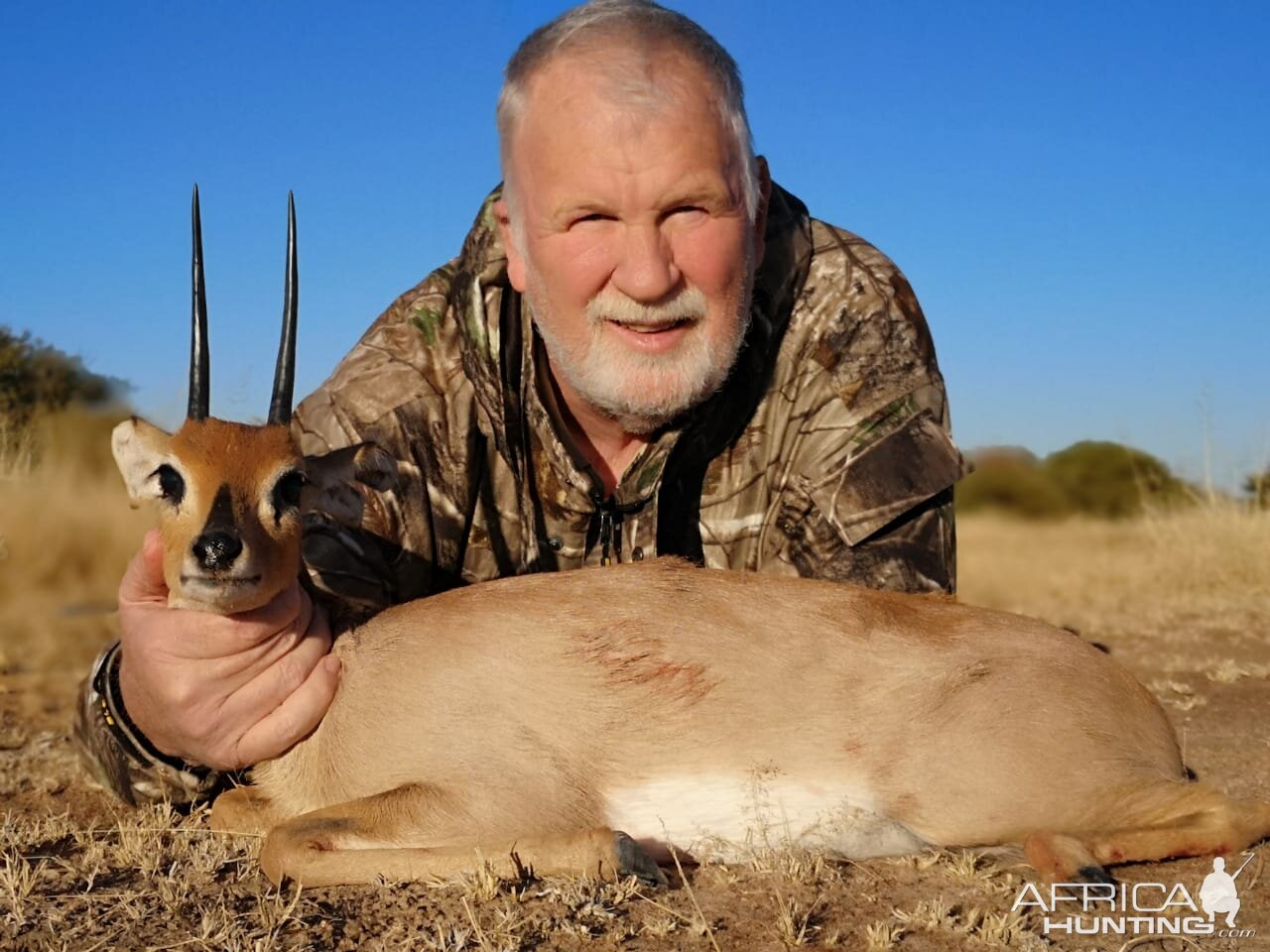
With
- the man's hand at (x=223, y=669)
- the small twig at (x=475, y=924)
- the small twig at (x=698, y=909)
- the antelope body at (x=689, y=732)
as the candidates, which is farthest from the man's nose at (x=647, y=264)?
the small twig at (x=475, y=924)

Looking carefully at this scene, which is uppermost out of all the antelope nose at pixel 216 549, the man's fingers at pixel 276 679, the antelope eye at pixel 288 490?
the antelope eye at pixel 288 490

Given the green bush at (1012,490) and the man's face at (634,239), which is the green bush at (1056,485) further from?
the man's face at (634,239)

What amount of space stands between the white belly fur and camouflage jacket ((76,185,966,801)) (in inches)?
63.7

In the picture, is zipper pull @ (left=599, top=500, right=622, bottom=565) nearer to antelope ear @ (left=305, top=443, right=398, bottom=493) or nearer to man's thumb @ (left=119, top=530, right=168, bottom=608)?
antelope ear @ (left=305, top=443, right=398, bottom=493)

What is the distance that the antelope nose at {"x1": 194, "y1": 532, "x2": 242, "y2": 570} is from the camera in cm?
420

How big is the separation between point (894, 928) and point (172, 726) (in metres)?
2.72

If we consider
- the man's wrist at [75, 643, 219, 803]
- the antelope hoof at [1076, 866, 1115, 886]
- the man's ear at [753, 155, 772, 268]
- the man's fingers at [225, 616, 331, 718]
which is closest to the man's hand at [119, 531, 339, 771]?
the man's fingers at [225, 616, 331, 718]

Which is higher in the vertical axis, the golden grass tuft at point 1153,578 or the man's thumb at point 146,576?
the man's thumb at point 146,576

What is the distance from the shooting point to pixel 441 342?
6500 mm

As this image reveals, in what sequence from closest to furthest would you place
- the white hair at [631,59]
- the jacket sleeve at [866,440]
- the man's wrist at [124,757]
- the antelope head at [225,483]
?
the antelope head at [225,483] < the man's wrist at [124,757] < the white hair at [631,59] < the jacket sleeve at [866,440]

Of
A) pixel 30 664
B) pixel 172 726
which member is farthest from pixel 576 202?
pixel 30 664

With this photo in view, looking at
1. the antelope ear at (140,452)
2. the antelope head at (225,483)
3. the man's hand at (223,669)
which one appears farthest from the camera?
the antelope ear at (140,452)

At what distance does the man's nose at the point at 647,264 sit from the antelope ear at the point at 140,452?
2119mm

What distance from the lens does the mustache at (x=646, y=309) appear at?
5715mm
